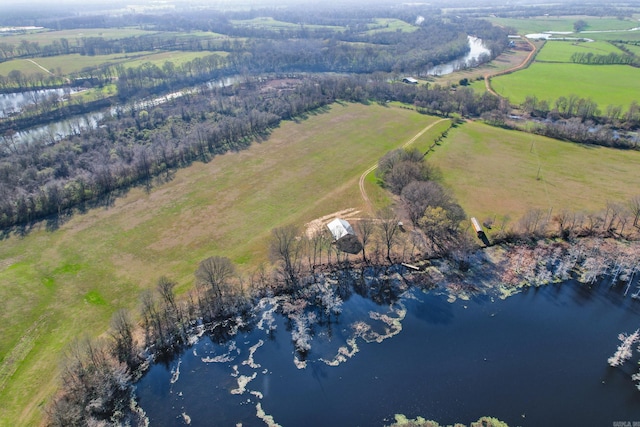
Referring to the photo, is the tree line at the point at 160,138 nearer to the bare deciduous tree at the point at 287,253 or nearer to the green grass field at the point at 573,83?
the green grass field at the point at 573,83

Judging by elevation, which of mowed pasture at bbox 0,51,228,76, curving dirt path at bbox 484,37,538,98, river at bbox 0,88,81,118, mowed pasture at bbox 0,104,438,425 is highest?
mowed pasture at bbox 0,51,228,76

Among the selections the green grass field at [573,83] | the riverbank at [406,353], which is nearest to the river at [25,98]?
the riverbank at [406,353]

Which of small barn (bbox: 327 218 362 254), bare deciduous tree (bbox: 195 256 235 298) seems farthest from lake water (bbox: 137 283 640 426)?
small barn (bbox: 327 218 362 254)

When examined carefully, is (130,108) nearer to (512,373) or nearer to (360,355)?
(360,355)

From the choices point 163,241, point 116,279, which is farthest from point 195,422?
point 163,241

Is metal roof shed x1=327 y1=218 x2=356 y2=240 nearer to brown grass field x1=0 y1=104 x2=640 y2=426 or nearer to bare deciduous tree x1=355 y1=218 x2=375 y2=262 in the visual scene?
bare deciduous tree x1=355 y1=218 x2=375 y2=262

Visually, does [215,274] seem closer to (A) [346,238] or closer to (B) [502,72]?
(A) [346,238]
